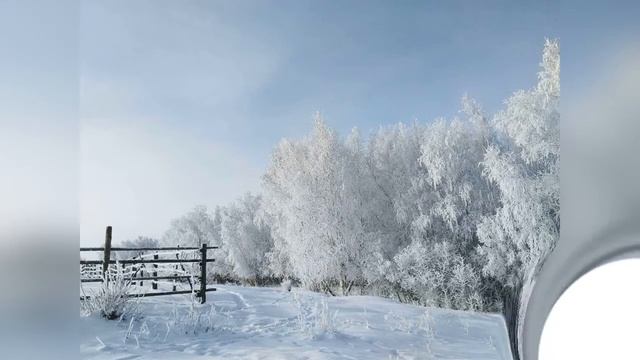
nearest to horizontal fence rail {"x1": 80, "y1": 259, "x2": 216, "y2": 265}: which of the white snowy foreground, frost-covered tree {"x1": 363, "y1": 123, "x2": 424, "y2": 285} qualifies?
the white snowy foreground

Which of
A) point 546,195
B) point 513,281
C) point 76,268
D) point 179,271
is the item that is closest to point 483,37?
point 546,195

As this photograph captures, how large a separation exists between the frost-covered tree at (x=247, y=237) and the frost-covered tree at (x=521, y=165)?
62 centimetres

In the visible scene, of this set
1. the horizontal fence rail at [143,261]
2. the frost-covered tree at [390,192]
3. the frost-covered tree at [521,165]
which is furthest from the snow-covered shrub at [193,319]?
the frost-covered tree at [521,165]

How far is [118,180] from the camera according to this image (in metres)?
1.75

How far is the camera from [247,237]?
5.57 ft

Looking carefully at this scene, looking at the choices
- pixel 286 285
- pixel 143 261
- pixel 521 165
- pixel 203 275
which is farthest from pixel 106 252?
pixel 521 165

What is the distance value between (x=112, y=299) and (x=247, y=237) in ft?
1.40

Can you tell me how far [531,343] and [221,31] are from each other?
119 cm

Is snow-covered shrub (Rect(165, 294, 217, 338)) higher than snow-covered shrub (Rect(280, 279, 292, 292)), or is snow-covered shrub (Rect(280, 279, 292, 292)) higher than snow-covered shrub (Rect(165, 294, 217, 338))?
snow-covered shrub (Rect(280, 279, 292, 292))

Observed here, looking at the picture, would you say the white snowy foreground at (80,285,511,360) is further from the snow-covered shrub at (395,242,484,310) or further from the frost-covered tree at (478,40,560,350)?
the frost-covered tree at (478,40,560,350)

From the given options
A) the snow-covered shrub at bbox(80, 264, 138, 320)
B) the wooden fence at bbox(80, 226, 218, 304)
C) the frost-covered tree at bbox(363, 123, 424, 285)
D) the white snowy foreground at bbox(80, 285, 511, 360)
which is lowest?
the white snowy foreground at bbox(80, 285, 511, 360)

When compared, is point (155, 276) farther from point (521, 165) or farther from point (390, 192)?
point (521, 165)

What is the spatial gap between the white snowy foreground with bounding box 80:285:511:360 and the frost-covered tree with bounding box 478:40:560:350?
0.21 metres

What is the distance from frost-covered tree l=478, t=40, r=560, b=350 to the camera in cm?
166
